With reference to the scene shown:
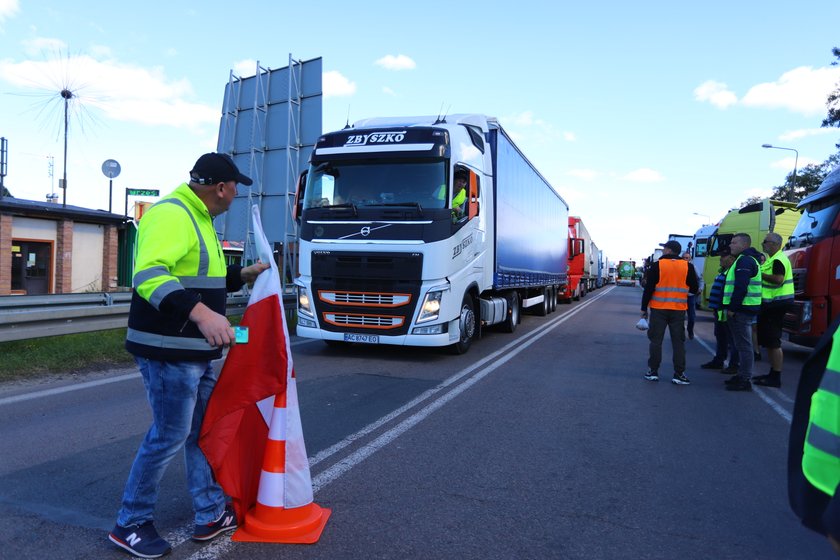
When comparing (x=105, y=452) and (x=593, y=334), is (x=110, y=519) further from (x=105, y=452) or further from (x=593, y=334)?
(x=593, y=334)

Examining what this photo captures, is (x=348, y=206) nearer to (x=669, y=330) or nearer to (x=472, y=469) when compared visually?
(x=669, y=330)

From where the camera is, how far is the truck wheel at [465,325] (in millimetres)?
9430

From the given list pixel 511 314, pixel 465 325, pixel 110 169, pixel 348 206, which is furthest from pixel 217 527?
pixel 110 169

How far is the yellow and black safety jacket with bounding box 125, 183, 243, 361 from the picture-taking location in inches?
104

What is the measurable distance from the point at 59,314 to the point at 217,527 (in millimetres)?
5908

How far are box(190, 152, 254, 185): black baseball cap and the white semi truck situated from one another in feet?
17.9

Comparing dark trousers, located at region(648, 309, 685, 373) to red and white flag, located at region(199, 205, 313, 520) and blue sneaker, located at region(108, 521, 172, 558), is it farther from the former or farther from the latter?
blue sneaker, located at region(108, 521, 172, 558)

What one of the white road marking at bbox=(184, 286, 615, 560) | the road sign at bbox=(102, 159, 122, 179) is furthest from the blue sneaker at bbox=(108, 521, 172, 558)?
the road sign at bbox=(102, 159, 122, 179)

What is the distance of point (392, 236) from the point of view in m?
8.52

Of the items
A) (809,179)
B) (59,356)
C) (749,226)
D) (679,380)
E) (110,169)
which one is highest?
(809,179)

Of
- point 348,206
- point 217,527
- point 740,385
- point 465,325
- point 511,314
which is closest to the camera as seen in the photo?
point 217,527

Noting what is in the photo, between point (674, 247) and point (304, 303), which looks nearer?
point (674, 247)

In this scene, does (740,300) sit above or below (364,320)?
above

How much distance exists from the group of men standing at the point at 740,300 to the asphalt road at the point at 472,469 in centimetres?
41
